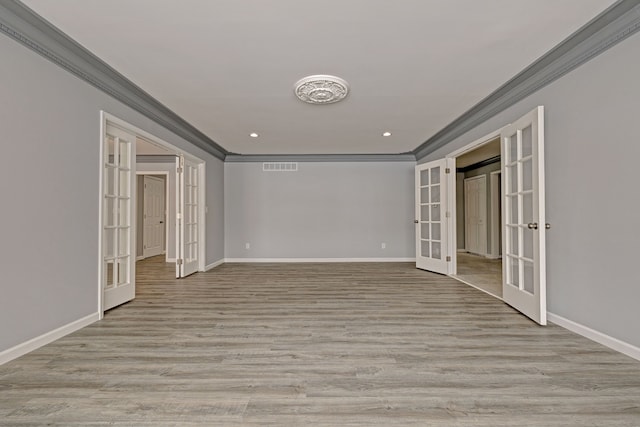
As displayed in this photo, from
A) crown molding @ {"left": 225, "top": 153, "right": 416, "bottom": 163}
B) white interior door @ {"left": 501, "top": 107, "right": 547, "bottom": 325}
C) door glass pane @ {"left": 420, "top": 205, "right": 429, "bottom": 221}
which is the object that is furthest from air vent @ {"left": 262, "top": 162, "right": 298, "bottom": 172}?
white interior door @ {"left": 501, "top": 107, "right": 547, "bottom": 325}

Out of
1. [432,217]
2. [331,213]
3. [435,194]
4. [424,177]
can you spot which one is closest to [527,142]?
[435,194]

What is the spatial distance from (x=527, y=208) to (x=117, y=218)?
14.6 ft

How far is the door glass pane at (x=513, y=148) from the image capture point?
3201 mm

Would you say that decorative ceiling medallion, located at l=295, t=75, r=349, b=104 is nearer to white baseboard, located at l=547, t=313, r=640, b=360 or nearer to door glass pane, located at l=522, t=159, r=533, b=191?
door glass pane, located at l=522, t=159, r=533, b=191

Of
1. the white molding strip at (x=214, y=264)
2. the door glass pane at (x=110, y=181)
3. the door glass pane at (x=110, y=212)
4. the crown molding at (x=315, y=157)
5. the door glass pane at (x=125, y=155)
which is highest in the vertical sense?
the crown molding at (x=315, y=157)

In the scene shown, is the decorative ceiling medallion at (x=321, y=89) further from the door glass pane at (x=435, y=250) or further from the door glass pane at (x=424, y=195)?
the door glass pane at (x=435, y=250)

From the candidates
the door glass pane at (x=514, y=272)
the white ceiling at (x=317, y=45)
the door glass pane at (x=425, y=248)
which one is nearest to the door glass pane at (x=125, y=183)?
the white ceiling at (x=317, y=45)

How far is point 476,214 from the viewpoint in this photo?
317 inches

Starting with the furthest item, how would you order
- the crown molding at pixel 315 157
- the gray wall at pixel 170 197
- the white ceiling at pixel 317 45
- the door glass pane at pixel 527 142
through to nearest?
1. the gray wall at pixel 170 197
2. the crown molding at pixel 315 157
3. the door glass pane at pixel 527 142
4. the white ceiling at pixel 317 45

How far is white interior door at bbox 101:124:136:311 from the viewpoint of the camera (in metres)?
3.14

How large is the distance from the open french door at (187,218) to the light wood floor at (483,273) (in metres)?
4.66

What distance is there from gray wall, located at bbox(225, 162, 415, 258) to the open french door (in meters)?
1.28

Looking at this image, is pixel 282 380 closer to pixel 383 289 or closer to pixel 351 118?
pixel 383 289

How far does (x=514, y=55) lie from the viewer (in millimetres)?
2656
